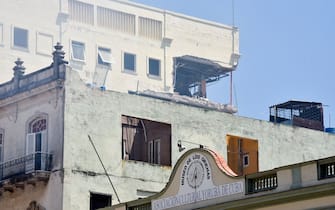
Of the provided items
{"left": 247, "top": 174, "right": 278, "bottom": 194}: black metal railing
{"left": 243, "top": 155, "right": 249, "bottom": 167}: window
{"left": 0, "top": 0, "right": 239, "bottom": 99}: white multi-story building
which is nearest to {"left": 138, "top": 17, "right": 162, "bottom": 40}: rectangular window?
{"left": 0, "top": 0, "right": 239, "bottom": 99}: white multi-story building

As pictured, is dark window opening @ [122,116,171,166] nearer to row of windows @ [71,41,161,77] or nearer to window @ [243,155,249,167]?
window @ [243,155,249,167]

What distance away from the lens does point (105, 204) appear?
4875cm

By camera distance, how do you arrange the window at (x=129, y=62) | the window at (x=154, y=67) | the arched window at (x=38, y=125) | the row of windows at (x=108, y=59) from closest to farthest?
the arched window at (x=38, y=125)
the row of windows at (x=108, y=59)
the window at (x=129, y=62)
the window at (x=154, y=67)

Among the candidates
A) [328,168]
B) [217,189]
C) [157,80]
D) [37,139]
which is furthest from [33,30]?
[328,168]

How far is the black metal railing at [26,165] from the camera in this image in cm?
4856

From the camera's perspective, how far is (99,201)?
48688 millimetres

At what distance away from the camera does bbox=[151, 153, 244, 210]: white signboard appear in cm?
3872

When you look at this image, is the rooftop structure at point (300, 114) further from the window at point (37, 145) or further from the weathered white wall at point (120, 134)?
the window at point (37, 145)

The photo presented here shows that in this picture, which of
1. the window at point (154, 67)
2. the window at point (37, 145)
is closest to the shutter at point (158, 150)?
the window at point (37, 145)

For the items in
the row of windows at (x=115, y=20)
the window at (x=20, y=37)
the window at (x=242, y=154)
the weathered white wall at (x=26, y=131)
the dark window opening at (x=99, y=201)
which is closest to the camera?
the weathered white wall at (x=26, y=131)

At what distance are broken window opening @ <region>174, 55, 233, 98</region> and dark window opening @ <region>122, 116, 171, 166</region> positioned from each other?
20.8 metres

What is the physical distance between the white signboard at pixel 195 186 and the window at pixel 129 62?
30082mm

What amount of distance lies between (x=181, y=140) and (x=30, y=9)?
1941cm

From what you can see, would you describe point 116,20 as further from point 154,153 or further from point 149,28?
point 154,153
